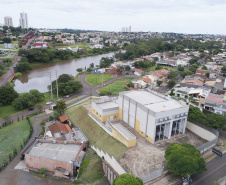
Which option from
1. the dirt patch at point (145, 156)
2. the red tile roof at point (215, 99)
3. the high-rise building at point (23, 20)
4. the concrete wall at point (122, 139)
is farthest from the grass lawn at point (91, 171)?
the high-rise building at point (23, 20)

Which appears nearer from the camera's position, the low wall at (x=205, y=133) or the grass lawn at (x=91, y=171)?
the grass lawn at (x=91, y=171)

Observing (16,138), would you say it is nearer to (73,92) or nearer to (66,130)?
(66,130)

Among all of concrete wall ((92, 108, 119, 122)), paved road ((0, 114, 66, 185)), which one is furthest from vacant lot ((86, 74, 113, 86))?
paved road ((0, 114, 66, 185))

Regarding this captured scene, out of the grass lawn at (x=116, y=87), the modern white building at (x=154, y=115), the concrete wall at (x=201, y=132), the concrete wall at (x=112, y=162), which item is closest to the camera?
the concrete wall at (x=112, y=162)

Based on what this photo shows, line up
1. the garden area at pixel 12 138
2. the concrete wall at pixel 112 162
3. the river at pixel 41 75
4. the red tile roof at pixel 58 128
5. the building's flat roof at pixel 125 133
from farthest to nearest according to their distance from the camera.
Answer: the river at pixel 41 75, the red tile roof at pixel 58 128, the garden area at pixel 12 138, the building's flat roof at pixel 125 133, the concrete wall at pixel 112 162

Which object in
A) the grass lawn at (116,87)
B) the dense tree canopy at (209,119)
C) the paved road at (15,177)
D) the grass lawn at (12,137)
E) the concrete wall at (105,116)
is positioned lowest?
the paved road at (15,177)

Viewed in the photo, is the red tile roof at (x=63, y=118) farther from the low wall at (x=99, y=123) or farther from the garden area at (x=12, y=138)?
the garden area at (x=12, y=138)

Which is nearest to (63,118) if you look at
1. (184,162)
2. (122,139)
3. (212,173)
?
(122,139)

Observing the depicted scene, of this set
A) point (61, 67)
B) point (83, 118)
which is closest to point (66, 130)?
point (83, 118)
